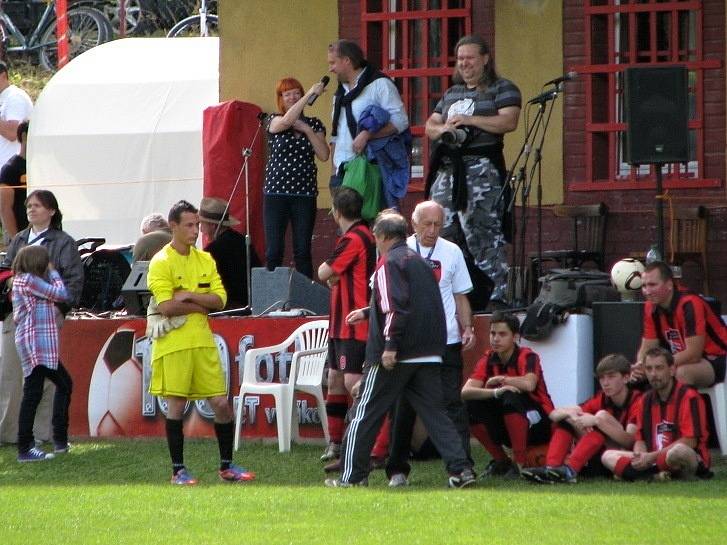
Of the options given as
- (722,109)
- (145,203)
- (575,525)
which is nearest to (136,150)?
(145,203)

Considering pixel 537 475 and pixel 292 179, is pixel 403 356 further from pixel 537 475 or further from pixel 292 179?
pixel 292 179

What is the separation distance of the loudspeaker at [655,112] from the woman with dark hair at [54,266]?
4.25 metres

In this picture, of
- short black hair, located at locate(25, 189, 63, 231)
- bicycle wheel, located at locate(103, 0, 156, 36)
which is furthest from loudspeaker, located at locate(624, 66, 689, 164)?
bicycle wheel, located at locate(103, 0, 156, 36)

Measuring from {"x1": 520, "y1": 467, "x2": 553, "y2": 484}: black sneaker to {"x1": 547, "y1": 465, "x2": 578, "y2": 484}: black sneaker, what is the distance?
0.03 meters

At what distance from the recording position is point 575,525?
8.71 m

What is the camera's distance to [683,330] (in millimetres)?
11367

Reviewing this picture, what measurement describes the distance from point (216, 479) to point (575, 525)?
3.43m

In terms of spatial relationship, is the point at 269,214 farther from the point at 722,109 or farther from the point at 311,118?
the point at 722,109

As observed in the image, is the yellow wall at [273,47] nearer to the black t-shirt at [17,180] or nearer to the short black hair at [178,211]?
the black t-shirt at [17,180]

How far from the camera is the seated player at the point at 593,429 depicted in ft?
35.4

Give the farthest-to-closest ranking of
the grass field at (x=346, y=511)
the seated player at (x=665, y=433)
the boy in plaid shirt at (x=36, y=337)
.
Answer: the boy in plaid shirt at (x=36, y=337) → the seated player at (x=665, y=433) → the grass field at (x=346, y=511)

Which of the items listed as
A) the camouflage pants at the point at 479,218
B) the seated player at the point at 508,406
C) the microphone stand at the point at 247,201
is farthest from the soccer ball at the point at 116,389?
the seated player at the point at 508,406

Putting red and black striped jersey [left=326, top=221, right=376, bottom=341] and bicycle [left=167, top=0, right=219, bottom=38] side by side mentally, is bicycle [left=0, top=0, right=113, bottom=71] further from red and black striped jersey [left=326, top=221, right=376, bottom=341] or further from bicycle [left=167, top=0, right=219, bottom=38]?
red and black striped jersey [left=326, top=221, right=376, bottom=341]

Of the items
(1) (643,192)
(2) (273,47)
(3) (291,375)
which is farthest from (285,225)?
(1) (643,192)
